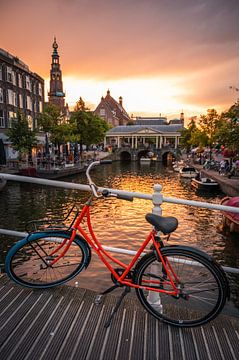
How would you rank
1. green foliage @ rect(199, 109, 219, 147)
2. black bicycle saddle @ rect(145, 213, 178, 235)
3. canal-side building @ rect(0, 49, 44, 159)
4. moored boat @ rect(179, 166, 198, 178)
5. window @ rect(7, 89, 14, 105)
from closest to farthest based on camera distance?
1. black bicycle saddle @ rect(145, 213, 178, 235)
2. moored boat @ rect(179, 166, 198, 178)
3. canal-side building @ rect(0, 49, 44, 159)
4. window @ rect(7, 89, 14, 105)
5. green foliage @ rect(199, 109, 219, 147)

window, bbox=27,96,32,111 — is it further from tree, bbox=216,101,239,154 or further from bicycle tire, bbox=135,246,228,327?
bicycle tire, bbox=135,246,228,327

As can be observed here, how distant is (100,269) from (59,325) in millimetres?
6867

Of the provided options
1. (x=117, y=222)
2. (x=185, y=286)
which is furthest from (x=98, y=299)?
(x=117, y=222)

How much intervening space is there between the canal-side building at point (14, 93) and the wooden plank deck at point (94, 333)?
105 feet

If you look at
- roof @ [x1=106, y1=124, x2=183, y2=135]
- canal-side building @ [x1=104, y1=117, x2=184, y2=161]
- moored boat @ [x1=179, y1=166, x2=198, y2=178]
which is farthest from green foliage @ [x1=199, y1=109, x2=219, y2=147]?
roof @ [x1=106, y1=124, x2=183, y2=135]

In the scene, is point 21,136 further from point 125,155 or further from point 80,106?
point 125,155

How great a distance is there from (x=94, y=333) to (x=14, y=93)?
4054 cm

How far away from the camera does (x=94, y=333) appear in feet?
8.28

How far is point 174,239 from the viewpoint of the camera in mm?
12594

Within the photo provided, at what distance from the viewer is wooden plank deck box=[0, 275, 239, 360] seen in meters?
2.30

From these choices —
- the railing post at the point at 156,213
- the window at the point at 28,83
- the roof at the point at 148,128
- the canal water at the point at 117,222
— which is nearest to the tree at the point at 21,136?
the canal water at the point at 117,222

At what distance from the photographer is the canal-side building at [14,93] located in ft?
113

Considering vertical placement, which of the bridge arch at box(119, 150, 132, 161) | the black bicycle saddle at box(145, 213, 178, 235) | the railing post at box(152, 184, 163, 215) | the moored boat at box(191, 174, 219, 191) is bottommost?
the moored boat at box(191, 174, 219, 191)

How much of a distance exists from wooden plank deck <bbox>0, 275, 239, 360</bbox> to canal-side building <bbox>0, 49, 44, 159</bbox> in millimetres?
32121
